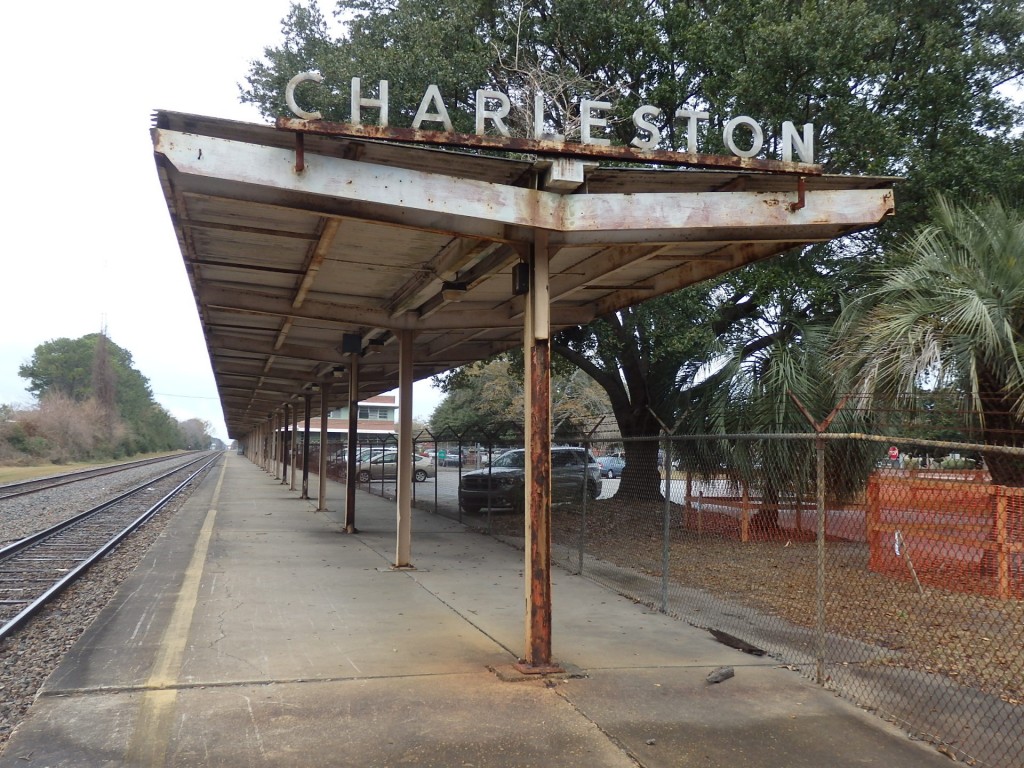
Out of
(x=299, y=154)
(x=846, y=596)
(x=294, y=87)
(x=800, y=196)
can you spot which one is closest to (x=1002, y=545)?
(x=846, y=596)

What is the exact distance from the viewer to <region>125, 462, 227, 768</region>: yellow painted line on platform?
4656 millimetres

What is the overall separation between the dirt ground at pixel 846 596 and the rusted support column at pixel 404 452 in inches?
120

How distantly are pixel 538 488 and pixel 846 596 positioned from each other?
4.02 meters

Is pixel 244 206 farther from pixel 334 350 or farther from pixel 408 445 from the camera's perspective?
pixel 334 350

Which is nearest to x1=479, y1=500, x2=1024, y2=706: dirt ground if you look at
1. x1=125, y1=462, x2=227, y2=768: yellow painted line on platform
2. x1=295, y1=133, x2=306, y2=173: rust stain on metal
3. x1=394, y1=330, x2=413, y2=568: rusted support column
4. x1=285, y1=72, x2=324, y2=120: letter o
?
x1=394, y1=330, x2=413, y2=568: rusted support column

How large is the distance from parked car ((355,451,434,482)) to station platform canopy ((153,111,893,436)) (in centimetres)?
2301

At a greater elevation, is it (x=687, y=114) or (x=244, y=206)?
(x=687, y=114)

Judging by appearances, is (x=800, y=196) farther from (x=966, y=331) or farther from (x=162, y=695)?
(x=162, y=695)

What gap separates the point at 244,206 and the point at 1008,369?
24.8 ft

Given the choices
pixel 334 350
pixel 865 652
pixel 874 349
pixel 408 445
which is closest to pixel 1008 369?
pixel 874 349

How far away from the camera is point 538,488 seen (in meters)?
6.44

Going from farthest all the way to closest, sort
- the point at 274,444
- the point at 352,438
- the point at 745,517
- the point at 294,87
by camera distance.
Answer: the point at 274,444 → the point at 352,438 → the point at 745,517 → the point at 294,87

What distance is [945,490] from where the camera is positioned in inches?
325

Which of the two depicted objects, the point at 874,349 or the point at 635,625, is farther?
the point at 874,349
